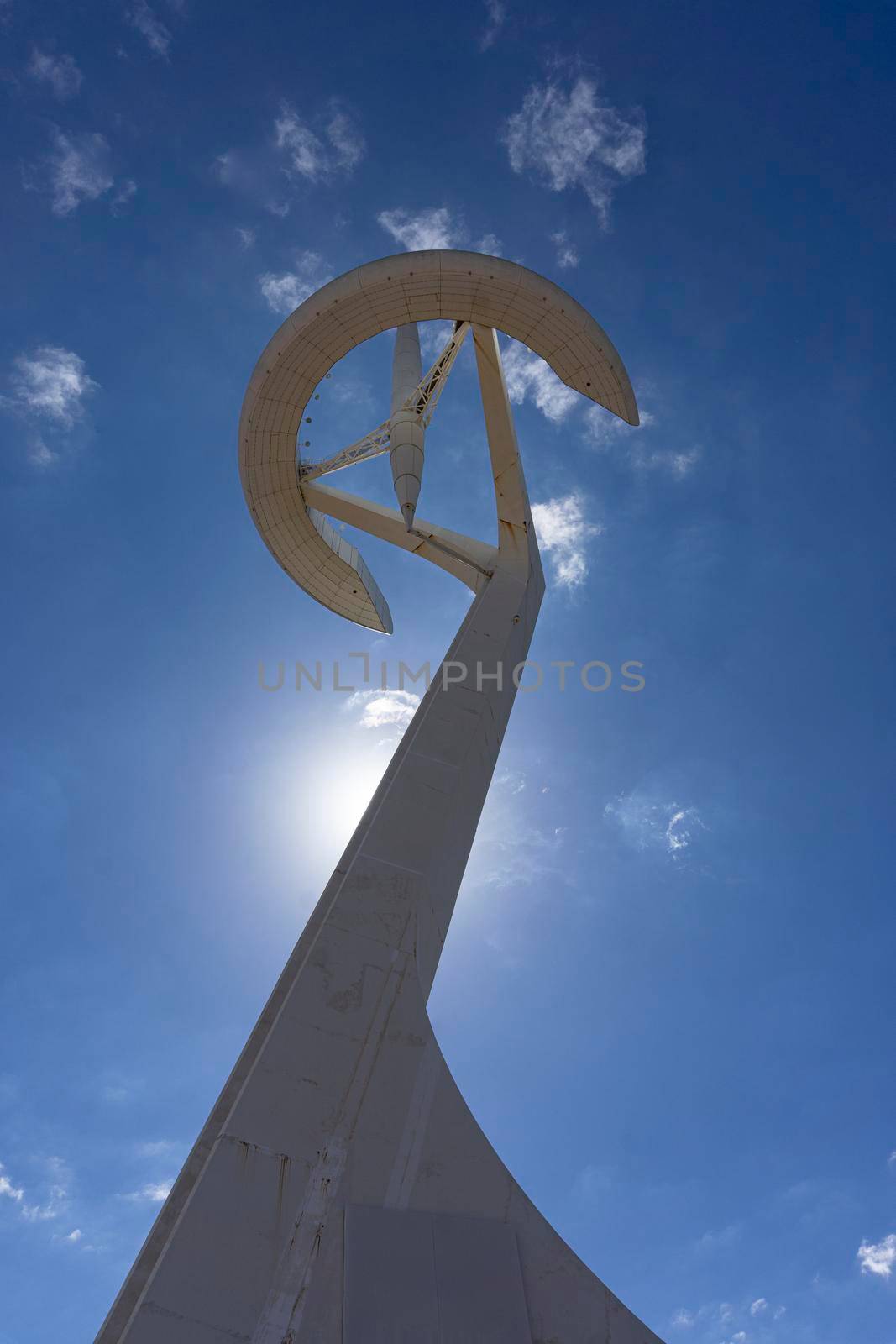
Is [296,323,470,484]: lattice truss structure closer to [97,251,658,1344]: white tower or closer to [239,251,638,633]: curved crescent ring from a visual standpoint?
[239,251,638,633]: curved crescent ring

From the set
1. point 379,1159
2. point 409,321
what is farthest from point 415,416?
point 379,1159

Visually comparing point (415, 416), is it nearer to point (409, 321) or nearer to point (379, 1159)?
point (409, 321)

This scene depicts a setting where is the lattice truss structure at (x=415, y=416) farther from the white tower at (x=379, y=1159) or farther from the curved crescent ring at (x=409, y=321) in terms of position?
the white tower at (x=379, y=1159)

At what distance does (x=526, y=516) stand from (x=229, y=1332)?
15139mm

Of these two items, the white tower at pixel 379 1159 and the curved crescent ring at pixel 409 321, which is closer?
the white tower at pixel 379 1159

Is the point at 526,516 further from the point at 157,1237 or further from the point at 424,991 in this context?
the point at 157,1237

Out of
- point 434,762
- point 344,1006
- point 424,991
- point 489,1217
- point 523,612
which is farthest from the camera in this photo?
point 523,612

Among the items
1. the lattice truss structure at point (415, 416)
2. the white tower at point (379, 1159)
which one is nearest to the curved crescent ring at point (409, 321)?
the lattice truss structure at point (415, 416)

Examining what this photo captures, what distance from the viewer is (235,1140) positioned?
28.2ft

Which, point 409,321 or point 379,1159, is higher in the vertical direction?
point 409,321

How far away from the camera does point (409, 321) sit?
60.8 ft

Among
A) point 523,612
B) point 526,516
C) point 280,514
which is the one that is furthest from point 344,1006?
point 280,514

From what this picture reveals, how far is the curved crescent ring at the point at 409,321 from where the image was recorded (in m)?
17.6

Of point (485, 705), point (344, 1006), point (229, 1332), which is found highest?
point (485, 705)
